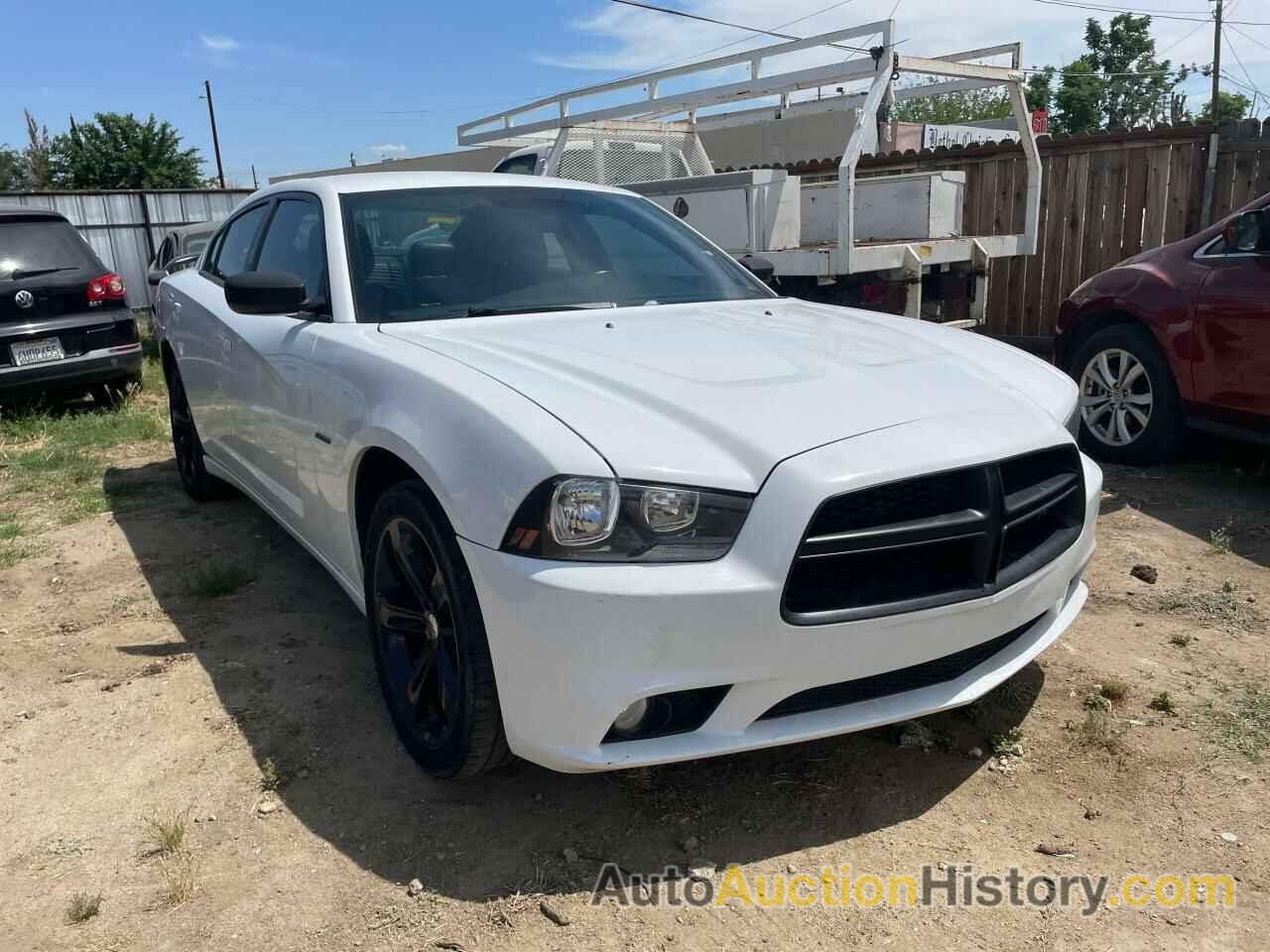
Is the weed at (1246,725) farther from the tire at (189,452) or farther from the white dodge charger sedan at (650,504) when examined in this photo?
the tire at (189,452)

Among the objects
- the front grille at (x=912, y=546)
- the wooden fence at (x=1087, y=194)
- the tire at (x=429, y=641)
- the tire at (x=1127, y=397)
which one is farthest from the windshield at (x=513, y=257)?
the wooden fence at (x=1087, y=194)

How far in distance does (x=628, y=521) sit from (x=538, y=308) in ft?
4.69

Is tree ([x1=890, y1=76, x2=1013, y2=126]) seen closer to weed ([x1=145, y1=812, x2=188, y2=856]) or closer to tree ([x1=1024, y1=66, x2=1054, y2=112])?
tree ([x1=1024, y1=66, x2=1054, y2=112])

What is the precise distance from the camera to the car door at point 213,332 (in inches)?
172

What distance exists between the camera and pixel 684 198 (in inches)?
298

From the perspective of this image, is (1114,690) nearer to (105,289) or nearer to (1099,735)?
(1099,735)

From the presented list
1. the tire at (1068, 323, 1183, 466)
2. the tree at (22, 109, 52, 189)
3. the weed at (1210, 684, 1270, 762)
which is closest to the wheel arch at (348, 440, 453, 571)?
the weed at (1210, 684, 1270, 762)

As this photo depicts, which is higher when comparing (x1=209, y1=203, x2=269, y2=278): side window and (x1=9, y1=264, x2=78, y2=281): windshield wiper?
(x1=209, y1=203, x2=269, y2=278): side window

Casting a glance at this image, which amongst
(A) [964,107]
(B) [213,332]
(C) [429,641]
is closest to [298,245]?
(B) [213,332]

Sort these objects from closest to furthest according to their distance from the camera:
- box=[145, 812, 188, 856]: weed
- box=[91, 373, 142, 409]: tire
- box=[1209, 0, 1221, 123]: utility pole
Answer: box=[145, 812, 188, 856]: weed → box=[91, 373, 142, 409]: tire → box=[1209, 0, 1221, 123]: utility pole

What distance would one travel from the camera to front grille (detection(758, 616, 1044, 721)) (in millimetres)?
2379

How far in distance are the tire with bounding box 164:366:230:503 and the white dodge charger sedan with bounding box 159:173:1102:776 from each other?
7.40 feet

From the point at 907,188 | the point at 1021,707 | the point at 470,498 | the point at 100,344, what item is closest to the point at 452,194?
the point at 470,498

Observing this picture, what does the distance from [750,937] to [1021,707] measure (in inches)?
52.7
